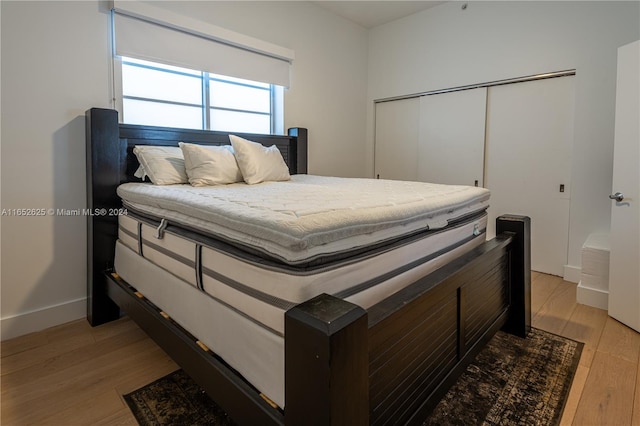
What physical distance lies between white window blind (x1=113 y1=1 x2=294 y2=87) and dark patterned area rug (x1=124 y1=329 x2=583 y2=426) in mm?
2139

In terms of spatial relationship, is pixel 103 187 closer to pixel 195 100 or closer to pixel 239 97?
pixel 195 100

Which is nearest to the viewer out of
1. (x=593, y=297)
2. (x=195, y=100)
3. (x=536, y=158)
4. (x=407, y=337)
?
(x=407, y=337)

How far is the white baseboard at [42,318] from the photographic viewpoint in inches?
78.7

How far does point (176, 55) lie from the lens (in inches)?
101

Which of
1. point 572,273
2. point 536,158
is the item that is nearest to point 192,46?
point 536,158

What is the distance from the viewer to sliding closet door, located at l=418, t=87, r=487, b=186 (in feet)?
11.3

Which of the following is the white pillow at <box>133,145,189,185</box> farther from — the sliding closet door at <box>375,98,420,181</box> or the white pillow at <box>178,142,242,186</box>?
the sliding closet door at <box>375,98,420,181</box>

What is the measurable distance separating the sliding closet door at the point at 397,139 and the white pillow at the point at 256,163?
1944 millimetres

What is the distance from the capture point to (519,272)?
1.88 metres

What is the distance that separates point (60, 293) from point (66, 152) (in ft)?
2.94

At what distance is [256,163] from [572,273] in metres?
2.79

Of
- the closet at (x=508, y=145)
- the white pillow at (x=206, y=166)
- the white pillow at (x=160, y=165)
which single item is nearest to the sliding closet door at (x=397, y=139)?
the closet at (x=508, y=145)

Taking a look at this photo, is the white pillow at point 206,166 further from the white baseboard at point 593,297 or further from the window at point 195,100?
the white baseboard at point 593,297

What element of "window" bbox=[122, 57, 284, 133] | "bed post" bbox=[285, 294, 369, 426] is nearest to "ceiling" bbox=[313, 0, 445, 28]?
"window" bbox=[122, 57, 284, 133]
